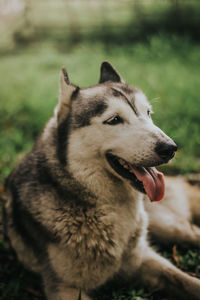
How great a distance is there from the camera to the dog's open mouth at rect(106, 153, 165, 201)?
8.04ft

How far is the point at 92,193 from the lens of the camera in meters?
2.61

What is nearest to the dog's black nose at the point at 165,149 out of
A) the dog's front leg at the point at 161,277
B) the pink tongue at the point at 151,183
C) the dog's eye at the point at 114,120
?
the pink tongue at the point at 151,183

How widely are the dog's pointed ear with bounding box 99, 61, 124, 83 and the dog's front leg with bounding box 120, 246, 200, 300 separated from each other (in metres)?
1.74

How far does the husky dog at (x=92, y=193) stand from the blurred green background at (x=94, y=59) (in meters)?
0.36

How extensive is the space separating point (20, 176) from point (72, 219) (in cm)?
68

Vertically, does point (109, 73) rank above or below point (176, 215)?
above

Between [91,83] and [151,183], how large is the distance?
495cm

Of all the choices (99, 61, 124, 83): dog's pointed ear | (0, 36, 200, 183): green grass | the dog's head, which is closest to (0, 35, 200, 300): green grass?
(0, 36, 200, 183): green grass

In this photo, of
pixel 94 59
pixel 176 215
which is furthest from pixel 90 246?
pixel 94 59

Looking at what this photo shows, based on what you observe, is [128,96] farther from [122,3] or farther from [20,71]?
[122,3]

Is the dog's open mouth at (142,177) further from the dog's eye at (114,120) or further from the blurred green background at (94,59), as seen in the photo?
the blurred green background at (94,59)

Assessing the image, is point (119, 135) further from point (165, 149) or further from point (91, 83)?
point (91, 83)

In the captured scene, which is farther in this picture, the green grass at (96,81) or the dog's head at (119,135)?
the green grass at (96,81)

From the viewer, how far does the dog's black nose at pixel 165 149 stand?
2287 mm
